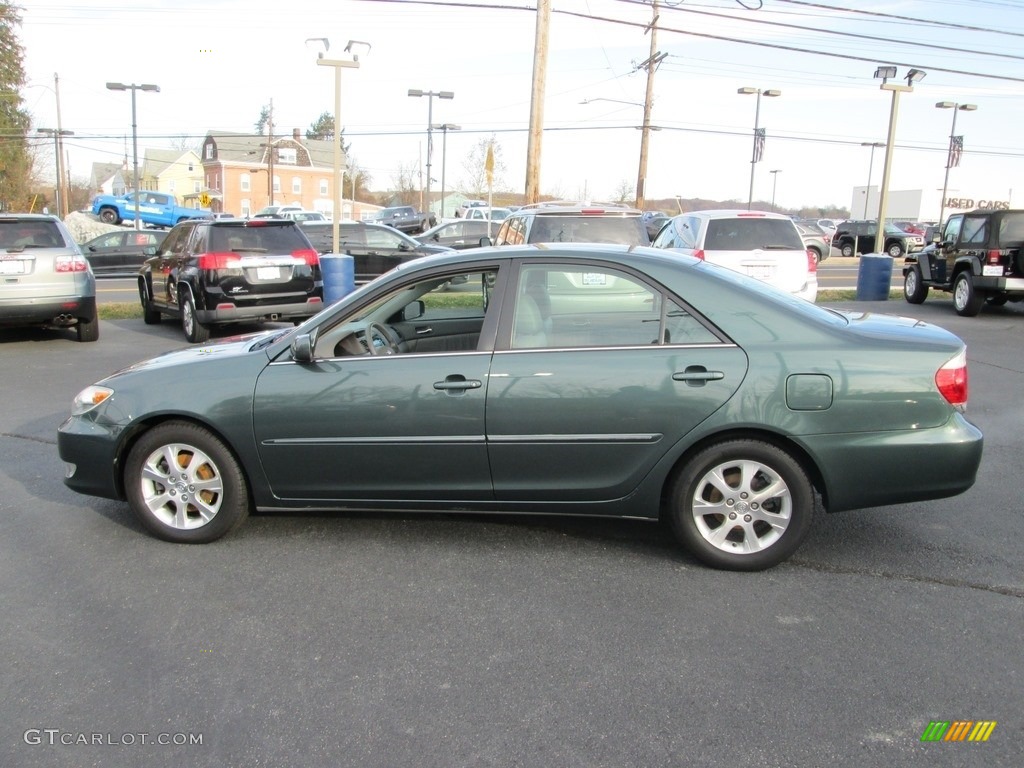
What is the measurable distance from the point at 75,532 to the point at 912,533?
4.65 metres

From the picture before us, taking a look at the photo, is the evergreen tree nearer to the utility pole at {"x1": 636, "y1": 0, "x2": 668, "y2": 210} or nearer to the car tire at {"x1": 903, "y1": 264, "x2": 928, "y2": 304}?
the utility pole at {"x1": 636, "y1": 0, "x2": 668, "y2": 210}

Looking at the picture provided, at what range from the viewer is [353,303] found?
448cm

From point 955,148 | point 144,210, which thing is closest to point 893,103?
point 955,148

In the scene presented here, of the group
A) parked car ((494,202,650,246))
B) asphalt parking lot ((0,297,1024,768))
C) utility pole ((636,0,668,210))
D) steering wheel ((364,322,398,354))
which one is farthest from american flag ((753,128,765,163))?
steering wheel ((364,322,398,354))

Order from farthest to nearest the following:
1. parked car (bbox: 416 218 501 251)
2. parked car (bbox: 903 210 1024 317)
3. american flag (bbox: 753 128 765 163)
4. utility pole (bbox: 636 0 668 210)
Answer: american flag (bbox: 753 128 765 163) → utility pole (bbox: 636 0 668 210) → parked car (bbox: 416 218 501 251) → parked car (bbox: 903 210 1024 317)

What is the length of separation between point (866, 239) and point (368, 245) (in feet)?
91.1

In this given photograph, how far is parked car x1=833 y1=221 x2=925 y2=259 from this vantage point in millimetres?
37312

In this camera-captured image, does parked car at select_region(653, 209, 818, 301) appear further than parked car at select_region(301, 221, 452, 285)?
No

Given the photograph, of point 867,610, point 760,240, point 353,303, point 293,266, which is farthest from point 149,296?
point 867,610

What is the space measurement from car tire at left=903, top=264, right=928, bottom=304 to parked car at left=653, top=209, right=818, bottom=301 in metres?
5.79

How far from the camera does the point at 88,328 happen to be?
11.4 meters

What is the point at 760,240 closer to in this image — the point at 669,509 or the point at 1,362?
the point at 669,509

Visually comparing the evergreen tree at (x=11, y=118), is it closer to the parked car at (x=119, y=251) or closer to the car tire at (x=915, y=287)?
the parked car at (x=119, y=251)

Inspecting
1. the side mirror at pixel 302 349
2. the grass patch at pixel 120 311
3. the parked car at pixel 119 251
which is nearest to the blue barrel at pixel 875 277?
the grass patch at pixel 120 311
